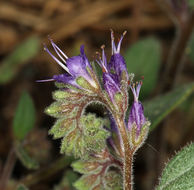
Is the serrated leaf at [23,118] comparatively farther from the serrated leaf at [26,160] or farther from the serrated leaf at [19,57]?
the serrated leaf at [19,57]

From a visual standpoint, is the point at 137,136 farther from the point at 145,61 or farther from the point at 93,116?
the point at 145,61

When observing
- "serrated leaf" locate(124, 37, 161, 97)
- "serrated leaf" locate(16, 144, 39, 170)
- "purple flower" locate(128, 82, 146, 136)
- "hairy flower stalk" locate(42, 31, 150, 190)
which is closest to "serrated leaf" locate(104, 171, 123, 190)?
"hairy flower stalk" locate(42, 31, 150, 190)

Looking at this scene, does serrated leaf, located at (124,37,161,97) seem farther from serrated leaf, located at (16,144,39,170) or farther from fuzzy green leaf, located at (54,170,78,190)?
serrated leaf, located at (16,144,39,170)

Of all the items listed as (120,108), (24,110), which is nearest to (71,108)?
(120,108)

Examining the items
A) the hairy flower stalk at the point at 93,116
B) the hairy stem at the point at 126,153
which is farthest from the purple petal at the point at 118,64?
the hairy stem at the point at 126,153

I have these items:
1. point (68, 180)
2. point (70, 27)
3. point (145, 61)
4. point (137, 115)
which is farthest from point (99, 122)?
point (70, 27)

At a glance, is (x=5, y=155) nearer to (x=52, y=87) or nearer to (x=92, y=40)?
(x=52, y=87)
